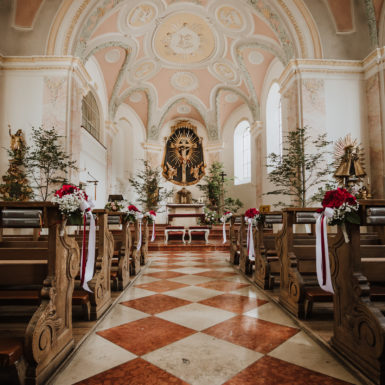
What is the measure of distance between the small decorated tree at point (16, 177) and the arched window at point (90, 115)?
3366mm

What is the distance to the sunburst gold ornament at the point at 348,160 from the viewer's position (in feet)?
23.8

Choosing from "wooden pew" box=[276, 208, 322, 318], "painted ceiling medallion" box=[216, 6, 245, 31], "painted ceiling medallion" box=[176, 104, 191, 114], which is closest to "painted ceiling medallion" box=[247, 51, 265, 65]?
"painted ceiling medallion" box=[216, 6, 245, 31]

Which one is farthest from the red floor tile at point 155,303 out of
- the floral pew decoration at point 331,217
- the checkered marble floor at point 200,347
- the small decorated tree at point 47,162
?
the small decorated tree at point 47,162

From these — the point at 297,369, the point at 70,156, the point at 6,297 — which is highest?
the point at 70,156

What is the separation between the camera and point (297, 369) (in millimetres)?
1837

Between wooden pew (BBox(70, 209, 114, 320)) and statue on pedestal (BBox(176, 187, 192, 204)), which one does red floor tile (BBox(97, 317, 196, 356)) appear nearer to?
wooden pew (BBox(70, 209, 114, 320))

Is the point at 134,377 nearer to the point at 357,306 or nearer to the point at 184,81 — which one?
the point at 357,306

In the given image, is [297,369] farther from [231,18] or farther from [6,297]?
[231,18]

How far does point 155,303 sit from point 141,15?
10.1m

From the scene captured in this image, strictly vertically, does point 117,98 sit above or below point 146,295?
above

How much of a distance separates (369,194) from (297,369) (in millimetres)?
6744

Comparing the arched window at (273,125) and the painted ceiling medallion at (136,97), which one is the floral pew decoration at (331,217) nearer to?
the arched window at (273,125)

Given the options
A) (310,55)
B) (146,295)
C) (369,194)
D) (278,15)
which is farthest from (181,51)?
(146,295)

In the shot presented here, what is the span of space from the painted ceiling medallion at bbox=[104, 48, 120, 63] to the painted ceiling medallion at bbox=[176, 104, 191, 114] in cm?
511
